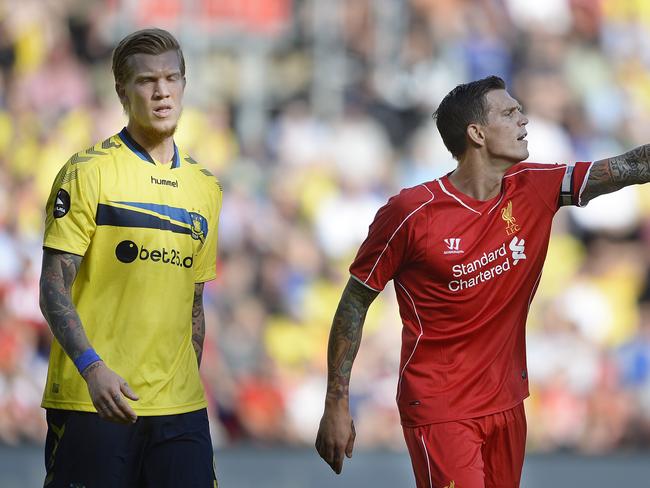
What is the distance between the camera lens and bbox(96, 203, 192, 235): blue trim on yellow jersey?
4184 millimetres

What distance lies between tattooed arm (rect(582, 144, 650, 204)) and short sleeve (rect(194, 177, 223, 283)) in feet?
4.81

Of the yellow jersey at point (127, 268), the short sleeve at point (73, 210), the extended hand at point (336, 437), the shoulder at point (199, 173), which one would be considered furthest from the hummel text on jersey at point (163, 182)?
the extended hand at point (336, 437)

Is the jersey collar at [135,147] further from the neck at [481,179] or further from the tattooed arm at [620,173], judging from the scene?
the tattooed arm at [620,173]

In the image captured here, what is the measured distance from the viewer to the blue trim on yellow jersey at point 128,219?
165 inches

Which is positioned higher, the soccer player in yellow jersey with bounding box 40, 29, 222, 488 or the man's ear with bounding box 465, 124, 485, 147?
the man's ear with bounding box 465, 124, 485, 147

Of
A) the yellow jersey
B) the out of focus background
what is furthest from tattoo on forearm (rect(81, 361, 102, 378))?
the out of focus background

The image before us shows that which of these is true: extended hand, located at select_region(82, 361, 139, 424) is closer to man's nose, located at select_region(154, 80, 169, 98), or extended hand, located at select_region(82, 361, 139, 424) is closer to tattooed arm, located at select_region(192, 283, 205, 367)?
tattooed arm, located at select_region(192, 283, 205, 367)

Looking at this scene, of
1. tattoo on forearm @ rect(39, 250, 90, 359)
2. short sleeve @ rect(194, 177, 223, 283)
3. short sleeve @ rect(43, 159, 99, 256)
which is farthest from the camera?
short sleeve @ rect(194, 177, 223, 283)

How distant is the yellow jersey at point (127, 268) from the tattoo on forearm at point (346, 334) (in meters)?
0.65

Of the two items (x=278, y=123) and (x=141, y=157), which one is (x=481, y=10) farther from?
(x=141, y=157)

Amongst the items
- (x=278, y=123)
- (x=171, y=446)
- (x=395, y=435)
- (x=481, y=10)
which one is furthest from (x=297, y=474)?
(x=171, y=446)

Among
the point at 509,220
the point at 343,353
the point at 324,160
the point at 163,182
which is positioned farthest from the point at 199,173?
the point at 324,160

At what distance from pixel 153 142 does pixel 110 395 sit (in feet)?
3.45

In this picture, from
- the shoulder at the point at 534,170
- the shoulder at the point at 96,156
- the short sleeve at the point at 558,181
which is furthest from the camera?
the shoulder at the point at 534,170
